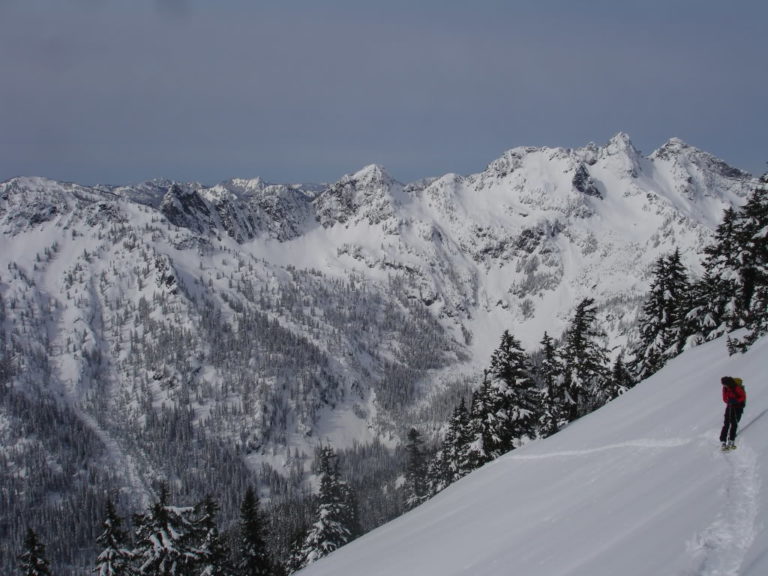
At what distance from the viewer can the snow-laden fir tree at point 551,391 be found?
4075 cm

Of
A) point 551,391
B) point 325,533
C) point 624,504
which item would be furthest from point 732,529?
point 325,533

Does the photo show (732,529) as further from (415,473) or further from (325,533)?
(415,473)

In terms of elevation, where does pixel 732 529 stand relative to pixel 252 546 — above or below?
above

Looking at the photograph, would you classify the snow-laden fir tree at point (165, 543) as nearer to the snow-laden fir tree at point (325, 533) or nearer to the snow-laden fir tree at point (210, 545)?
the snow-laden fir tree at point (210, 545)

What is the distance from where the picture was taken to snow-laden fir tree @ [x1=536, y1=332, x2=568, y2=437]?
40.8 metres

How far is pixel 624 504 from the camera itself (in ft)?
40.3

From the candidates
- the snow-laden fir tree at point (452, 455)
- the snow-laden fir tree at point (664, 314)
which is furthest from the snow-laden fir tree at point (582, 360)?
the snow-laden fir tree at point (452, 455)

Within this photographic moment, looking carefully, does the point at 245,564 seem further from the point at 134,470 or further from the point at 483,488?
the point at 134,470

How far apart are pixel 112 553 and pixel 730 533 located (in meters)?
32.0

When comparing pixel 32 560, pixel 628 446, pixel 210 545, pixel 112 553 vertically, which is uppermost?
pixel 32 560

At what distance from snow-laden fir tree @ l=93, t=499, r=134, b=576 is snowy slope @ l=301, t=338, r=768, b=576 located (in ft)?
45.5

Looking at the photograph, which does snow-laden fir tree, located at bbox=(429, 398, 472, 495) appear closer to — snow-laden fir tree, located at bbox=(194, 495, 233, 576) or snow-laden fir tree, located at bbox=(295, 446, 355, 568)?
snow-laden fir tree, located at bbox=(295, 446, 355, 568)

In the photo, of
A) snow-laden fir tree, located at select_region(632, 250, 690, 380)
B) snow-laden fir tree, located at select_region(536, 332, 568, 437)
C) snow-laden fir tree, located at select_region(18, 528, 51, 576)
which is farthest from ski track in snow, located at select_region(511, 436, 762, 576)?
snow-laden fir tree, located at select_region(18, 528, 51, 576)

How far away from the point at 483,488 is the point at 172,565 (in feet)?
57.3
